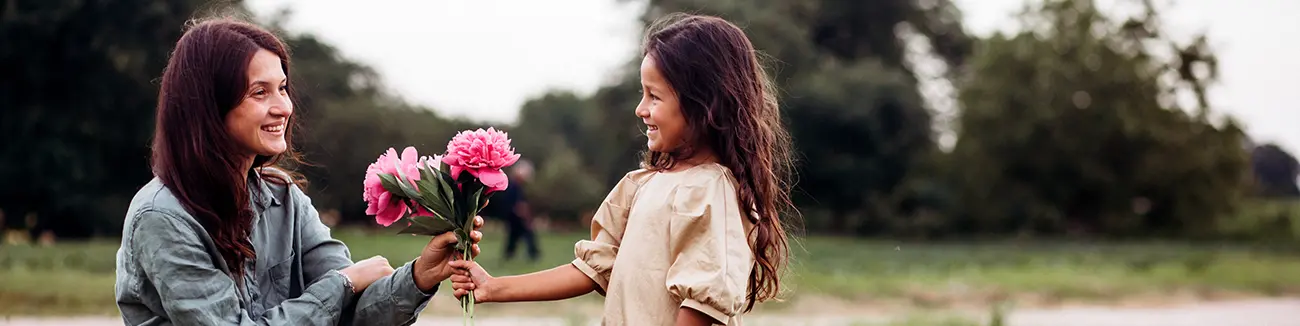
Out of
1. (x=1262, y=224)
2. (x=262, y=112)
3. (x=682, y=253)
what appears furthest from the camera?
(x=1262, y=224)

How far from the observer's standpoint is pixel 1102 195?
29281 millimetres

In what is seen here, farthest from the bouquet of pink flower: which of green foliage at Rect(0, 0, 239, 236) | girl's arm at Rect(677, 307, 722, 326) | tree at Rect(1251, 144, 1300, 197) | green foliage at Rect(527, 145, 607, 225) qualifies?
tree at Rect(1251, 144, 1300, 197)

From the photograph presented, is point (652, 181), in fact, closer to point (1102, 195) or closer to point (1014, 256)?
point (1014, 256)

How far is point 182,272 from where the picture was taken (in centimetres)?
280

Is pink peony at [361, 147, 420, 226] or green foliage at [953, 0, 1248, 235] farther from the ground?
green foliage at [953, 0, 1248, 235]

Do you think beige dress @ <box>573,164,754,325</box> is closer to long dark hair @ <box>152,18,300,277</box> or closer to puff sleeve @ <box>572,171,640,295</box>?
puff sleeve @ <box>572,171,640,295</box>

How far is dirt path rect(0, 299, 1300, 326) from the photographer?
979 cm

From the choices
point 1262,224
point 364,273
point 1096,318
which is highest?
point 1262,224

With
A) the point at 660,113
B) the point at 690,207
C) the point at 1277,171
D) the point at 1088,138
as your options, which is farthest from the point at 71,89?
the point at 1277,171

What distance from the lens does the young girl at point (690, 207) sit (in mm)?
3146

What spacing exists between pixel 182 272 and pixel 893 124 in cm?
3103

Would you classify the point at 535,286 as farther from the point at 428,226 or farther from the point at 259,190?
the point at 259,190

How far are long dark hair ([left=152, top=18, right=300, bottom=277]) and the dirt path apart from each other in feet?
19.5

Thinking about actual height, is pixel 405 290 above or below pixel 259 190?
below
